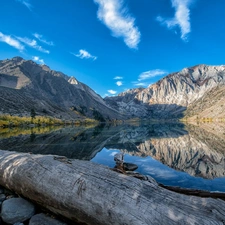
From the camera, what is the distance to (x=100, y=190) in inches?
243

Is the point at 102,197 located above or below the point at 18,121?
above

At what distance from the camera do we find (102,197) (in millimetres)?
5945

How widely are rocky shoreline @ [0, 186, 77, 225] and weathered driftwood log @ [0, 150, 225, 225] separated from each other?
1.04 feet

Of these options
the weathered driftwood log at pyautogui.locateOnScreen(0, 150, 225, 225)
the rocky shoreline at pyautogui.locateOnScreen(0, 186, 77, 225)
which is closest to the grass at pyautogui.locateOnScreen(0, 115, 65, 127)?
the rocky shoreline at pyautogui.locateOnScreen(0, 186, 77, 225)

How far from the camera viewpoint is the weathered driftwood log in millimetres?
5117

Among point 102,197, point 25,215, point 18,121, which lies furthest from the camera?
point 18,121

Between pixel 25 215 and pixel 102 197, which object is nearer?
pixel 102 197

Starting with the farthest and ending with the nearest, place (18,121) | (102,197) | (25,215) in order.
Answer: (18,121)
(25,215)
(102,197)

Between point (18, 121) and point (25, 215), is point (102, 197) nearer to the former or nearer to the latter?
point (25, 215)

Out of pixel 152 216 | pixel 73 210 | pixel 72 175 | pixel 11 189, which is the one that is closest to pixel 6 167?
pixel 11 189

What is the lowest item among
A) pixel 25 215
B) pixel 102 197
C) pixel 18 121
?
pixel 18 121

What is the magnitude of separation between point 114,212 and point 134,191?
0.87 meters

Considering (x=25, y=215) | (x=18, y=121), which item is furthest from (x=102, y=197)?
(x=18, y=121)

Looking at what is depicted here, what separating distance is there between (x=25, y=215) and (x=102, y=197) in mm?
3366
